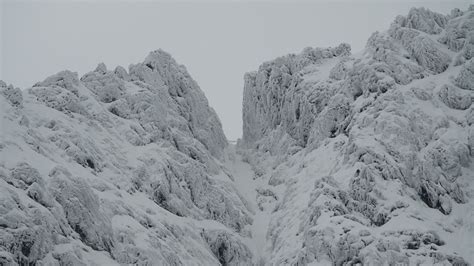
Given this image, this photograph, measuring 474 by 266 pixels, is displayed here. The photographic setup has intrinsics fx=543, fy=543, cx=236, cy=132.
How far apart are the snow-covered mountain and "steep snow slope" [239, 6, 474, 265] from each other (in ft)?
0.69

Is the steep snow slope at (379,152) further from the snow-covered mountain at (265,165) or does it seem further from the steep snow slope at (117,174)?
the steep snow slope at (117,174)

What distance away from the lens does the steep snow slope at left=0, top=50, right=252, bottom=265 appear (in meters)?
50.5

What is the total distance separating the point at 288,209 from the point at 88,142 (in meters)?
30.2

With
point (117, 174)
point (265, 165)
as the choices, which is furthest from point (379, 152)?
point (265, 165)

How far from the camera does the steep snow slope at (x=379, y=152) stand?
196ft

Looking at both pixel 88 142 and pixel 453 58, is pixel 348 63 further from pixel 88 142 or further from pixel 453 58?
pixel 88 142

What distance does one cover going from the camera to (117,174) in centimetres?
7131

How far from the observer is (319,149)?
87.2 meters

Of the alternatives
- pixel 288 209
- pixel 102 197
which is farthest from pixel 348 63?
pixel 102 197

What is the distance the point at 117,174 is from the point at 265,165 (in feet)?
119

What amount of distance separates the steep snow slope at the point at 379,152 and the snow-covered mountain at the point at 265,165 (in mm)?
210

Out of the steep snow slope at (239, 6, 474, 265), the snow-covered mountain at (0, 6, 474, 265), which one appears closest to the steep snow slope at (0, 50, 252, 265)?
the snow-covered mountain at (0, 6, 474, 265)

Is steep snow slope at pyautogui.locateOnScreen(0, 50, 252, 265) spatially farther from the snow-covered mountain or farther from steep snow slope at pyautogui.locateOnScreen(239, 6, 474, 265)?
steep snow slope at pyautogui.locateOnScreen(239, 6, 474, 265)

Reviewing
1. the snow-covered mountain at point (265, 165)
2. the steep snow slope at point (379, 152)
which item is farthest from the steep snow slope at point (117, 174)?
the steep snow slope at point (379, 152)
